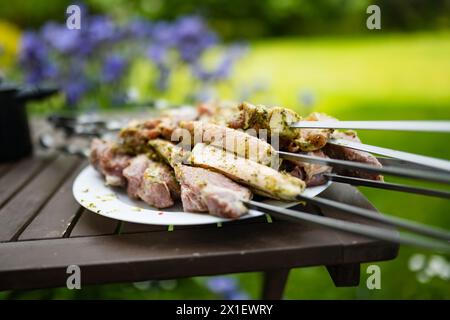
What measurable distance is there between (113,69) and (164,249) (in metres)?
2.53

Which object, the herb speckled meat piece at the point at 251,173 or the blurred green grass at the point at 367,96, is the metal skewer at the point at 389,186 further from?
the blurred green grass at the point at 367,96

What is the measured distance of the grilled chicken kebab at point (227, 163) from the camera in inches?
41.0

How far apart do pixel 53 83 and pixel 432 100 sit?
571 centimetres

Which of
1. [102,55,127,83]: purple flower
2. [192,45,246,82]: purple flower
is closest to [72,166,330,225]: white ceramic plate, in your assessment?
[102,55,127,83]: purple flower

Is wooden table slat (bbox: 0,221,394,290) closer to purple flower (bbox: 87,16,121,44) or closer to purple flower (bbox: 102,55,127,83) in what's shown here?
purple flower (bbox: 102,55,127,83)

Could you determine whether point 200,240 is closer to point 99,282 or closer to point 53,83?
point 99,282

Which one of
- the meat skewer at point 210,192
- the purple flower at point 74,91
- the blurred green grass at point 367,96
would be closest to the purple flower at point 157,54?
the purple flower at point 74,91

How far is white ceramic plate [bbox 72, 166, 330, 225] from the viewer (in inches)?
40.2

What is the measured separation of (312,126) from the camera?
1.12 m

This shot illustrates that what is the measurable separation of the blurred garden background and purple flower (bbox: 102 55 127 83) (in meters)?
0.01

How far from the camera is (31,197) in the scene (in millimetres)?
1449

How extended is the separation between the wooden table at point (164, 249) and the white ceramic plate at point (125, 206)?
0.05 meters

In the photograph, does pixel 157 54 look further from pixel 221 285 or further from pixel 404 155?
pixel 404 155
